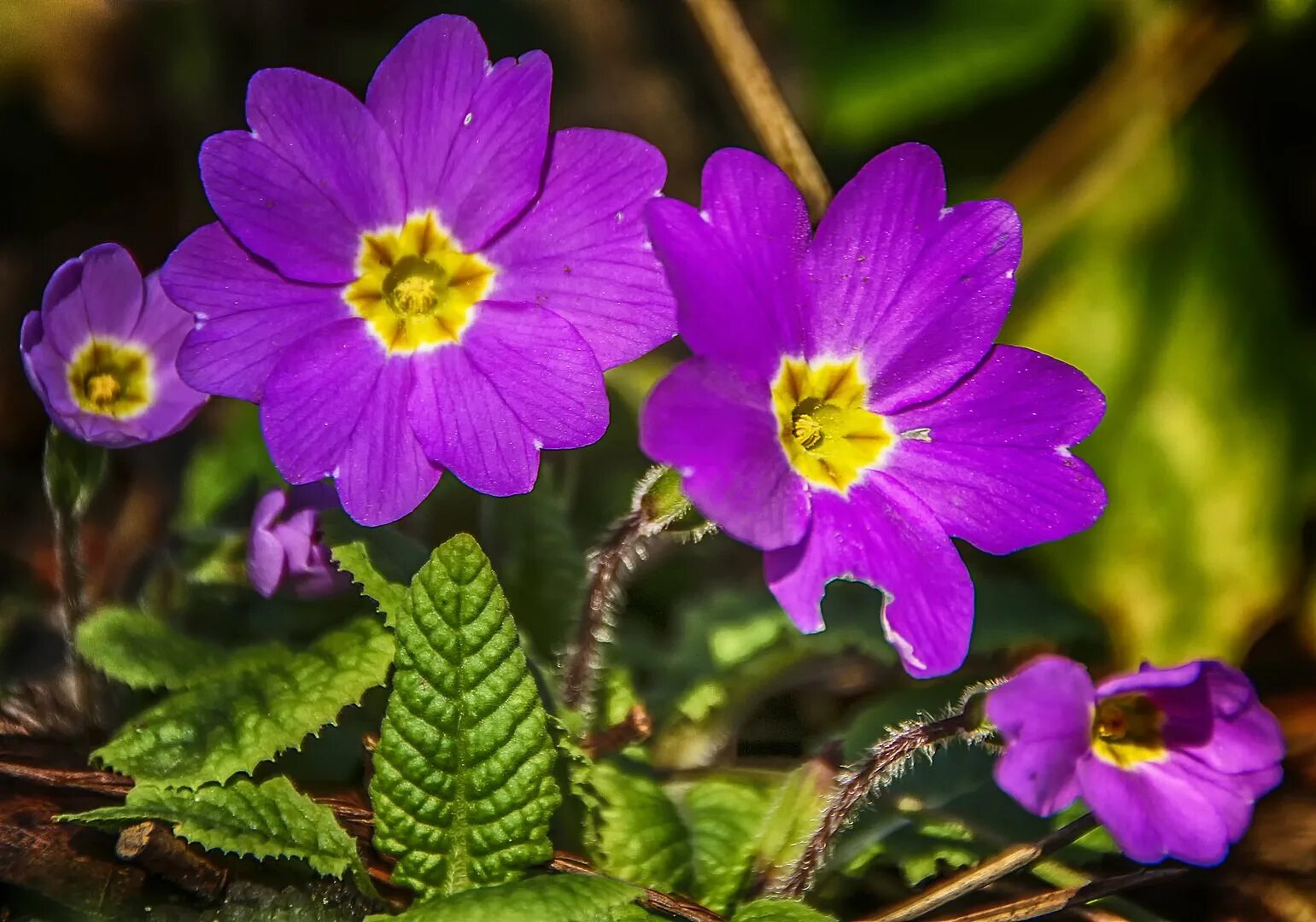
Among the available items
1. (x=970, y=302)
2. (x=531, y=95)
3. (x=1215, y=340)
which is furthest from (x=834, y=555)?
(x=1215, y=340)

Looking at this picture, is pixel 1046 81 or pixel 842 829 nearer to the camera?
pixel 842 829

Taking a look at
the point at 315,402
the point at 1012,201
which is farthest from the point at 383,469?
the point at 1012,201

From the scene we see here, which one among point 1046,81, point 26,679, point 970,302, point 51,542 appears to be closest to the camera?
point 970,302

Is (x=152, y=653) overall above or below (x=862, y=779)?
above

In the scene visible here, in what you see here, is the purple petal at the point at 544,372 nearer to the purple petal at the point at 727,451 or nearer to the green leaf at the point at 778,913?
the purple petal at the point at 727,451

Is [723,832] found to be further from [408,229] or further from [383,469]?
[408,229]

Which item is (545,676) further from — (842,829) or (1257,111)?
(1257,111)
